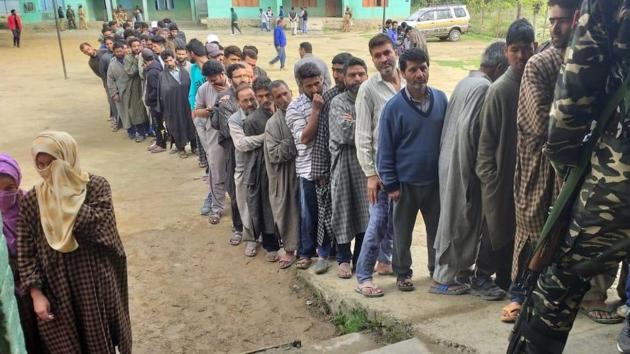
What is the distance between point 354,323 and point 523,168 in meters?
1.43

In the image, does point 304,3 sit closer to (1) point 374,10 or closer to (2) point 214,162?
(1) point 374,10

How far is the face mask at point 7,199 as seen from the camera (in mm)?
2490

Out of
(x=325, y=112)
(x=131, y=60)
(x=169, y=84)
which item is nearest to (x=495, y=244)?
(x=325, y=112)

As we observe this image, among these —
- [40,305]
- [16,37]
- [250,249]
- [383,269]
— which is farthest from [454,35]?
[40,305]

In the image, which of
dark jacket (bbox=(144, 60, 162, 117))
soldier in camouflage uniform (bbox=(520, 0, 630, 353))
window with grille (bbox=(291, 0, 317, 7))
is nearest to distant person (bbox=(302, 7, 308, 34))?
window with grille (bbox=(291, 0, 317, 7))

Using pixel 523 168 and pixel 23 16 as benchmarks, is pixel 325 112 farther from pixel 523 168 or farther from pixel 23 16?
pixel 23 16

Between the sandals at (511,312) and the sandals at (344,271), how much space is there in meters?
1.35

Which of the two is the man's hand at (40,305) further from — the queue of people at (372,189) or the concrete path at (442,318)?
the concrete path at (442,318)

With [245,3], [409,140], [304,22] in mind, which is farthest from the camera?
[245,3]

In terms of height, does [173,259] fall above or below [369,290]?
below

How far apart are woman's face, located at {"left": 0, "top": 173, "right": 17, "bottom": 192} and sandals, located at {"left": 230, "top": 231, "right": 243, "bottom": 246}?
2797 millimetres

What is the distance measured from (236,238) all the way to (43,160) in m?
2.86

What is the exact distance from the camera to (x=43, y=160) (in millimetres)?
2498

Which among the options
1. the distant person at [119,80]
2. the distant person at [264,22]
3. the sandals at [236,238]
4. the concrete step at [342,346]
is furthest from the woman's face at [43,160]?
the distant person at [264,22]
